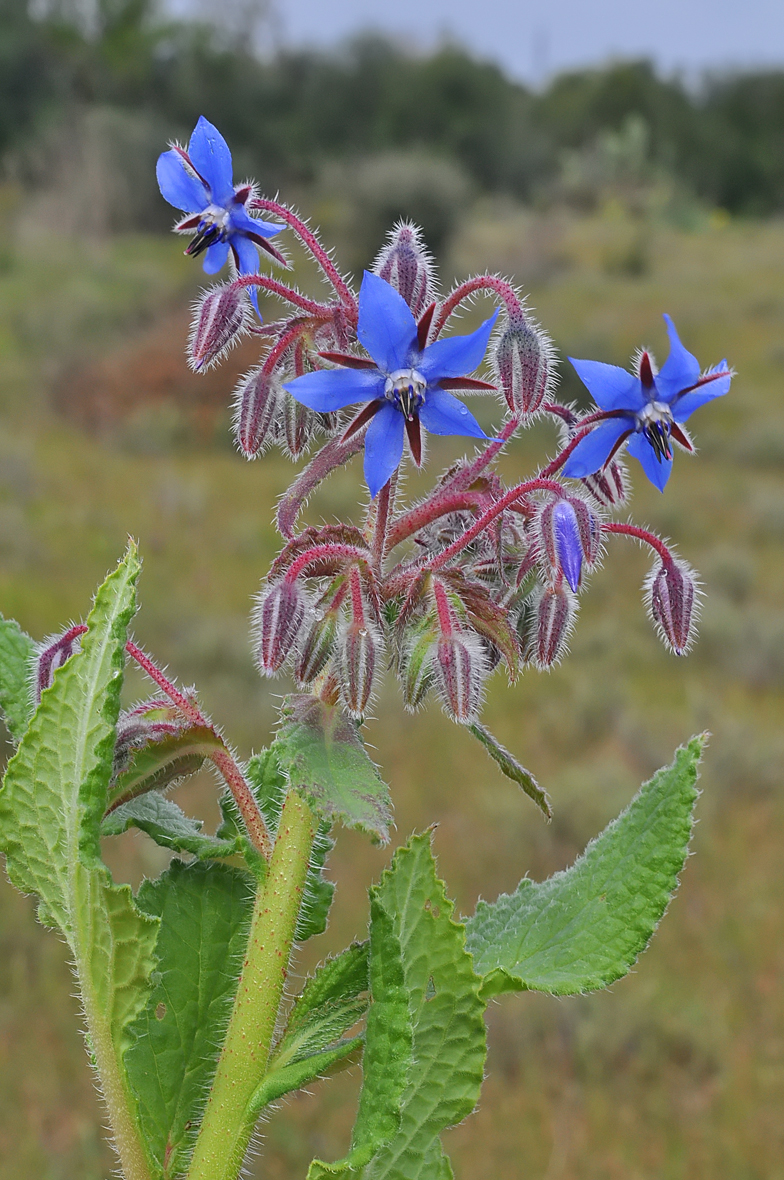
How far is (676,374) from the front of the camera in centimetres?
136

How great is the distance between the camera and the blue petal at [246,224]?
4.87ft

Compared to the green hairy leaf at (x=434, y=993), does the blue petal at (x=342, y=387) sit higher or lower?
higher

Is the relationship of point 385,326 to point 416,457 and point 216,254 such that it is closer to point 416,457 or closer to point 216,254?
point 416,457

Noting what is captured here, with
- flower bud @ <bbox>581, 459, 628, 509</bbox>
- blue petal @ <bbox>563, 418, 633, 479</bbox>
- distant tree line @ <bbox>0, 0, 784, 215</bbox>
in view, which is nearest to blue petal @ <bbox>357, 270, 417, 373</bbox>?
blue petal @ <bbox>563, 418, 633, 479</bbox>

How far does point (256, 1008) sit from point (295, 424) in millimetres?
750

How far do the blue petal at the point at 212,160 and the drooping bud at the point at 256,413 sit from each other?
25 cm

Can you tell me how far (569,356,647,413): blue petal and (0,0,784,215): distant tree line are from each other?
3296 cm

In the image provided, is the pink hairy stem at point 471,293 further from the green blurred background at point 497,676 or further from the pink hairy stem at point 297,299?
the green blurred background at point 497,676

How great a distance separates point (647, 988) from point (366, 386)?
4515 mm

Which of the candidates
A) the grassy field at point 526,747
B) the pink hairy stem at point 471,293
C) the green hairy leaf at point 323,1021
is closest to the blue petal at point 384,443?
the pink hairy stem at point 471,293

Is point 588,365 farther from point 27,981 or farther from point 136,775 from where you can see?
point 27,981

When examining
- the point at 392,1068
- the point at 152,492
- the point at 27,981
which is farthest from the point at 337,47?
the point at 392,1068

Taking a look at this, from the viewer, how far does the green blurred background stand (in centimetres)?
449

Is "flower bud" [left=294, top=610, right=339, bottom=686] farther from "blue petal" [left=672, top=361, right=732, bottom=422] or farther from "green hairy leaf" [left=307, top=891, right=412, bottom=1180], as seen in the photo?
"blue petal" [left=672, top=361, right=732, bottom=422]
